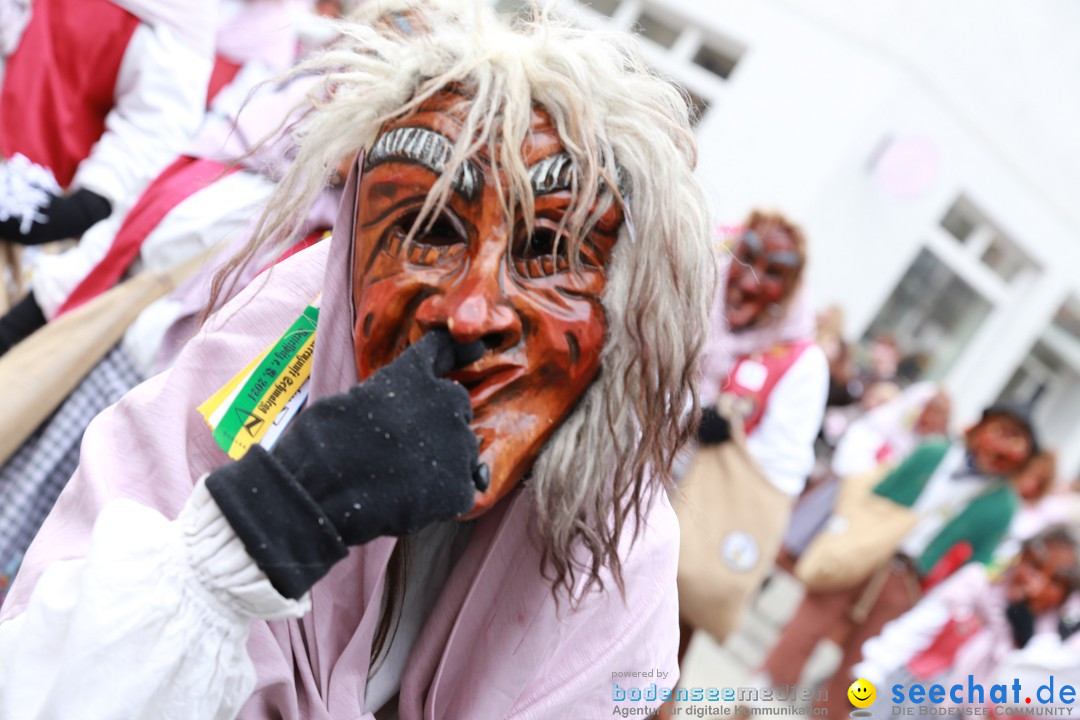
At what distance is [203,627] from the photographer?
3.47 ft

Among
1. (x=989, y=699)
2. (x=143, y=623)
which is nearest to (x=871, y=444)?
(x=989, y=699)

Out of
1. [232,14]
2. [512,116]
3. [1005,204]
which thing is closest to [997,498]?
[232,14]

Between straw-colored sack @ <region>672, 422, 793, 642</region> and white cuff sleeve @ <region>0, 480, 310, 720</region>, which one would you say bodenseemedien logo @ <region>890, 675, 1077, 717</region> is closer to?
straw-colored sack @ <region>672, 422, 793, 642</region>

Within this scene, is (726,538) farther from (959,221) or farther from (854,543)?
(959,221)

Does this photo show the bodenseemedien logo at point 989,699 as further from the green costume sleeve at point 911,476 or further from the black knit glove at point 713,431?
the black knit glove at point 713,431

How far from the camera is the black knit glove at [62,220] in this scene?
2449 millimetres

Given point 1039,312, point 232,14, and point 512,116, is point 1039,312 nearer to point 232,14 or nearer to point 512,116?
point 232,14

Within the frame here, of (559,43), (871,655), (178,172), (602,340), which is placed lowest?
(871,655)

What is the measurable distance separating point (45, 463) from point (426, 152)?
1426 mm

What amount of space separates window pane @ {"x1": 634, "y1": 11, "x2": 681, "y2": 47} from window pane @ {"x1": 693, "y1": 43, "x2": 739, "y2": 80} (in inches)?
12.4

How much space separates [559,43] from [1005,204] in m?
12.0

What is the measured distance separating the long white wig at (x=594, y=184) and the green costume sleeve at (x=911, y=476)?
3461 mm

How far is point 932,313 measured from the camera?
1226 centimetres

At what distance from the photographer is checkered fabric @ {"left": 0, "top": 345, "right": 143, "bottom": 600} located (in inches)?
85.0
